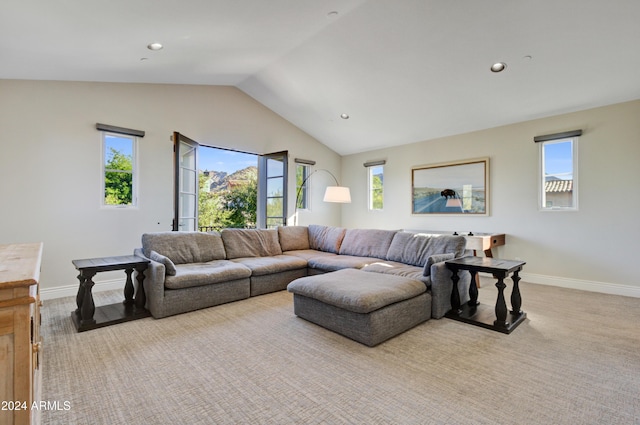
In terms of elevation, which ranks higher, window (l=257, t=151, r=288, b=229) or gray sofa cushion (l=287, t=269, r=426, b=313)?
window (l=257, t=151, r=288, b=229)

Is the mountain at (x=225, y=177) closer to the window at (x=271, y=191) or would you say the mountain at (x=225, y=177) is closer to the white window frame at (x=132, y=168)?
the window at (x=271, y=191)

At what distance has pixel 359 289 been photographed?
2.73 metres

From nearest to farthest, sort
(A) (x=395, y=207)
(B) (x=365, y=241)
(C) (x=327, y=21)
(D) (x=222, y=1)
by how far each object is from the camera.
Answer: (D) (x=222, y=1) < (C) (x=327, y=21) < (B) (x=365, y=241) < (A) (x=395, y=207)

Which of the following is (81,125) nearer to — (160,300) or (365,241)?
(160,300)

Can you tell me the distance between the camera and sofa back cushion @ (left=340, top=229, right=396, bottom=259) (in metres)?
4.38

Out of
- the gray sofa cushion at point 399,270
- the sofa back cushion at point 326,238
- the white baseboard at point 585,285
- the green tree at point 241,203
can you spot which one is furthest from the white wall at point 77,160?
the white baseboard at point 585,285

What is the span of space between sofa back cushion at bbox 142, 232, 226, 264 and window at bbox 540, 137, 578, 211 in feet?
15.9

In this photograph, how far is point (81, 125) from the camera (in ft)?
13.1

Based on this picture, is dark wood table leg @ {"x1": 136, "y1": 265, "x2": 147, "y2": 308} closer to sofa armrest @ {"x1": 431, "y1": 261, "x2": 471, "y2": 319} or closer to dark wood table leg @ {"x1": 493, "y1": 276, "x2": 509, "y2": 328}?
sofa armrest @ {"x1": 431, "y1": 261, "x2": 471, "y2": 319}

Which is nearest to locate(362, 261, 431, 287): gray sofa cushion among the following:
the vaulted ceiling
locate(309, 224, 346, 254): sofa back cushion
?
locate(309, 224, 346, 254): sofa back cushion

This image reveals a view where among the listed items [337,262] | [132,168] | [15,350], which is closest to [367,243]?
[337,262]

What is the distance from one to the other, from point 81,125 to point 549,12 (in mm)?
5405

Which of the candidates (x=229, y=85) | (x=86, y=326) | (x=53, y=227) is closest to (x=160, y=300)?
(x=86, y=326)

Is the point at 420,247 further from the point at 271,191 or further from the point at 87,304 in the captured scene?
the point at 87,304
